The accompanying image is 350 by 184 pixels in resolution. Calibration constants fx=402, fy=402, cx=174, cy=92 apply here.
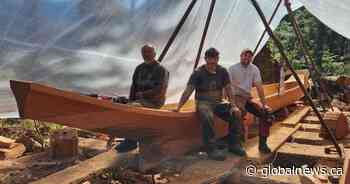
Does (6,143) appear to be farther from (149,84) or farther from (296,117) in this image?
(296,117)

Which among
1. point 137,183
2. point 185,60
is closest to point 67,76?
point 137,183

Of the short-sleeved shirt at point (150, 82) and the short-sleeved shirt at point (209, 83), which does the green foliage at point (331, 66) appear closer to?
the short-sleeved shirt at point (209, 83)

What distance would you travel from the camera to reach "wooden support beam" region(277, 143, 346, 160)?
4.93 m

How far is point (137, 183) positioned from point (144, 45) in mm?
1495

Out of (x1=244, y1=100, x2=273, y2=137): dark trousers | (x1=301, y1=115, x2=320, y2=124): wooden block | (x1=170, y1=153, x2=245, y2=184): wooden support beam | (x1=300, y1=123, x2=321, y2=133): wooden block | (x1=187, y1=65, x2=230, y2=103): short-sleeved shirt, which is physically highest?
(x1=187, y1=65, x2=230, y2=103): short-sleeved shirt

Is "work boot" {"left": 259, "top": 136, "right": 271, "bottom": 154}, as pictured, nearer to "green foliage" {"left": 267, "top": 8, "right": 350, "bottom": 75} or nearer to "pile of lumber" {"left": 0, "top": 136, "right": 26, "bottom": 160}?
"pile of lumber" {"left": 0, "top": 136, "right": 26, "bottom": 160}

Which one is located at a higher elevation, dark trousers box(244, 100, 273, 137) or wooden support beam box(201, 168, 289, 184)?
dark trousers box(244, 100, 273, 137)

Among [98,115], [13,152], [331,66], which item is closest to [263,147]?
[98,115]

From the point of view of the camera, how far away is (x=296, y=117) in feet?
24.2

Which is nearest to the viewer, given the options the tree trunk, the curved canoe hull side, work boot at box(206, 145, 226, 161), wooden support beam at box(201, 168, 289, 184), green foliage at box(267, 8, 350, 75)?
the curved canoe hull side

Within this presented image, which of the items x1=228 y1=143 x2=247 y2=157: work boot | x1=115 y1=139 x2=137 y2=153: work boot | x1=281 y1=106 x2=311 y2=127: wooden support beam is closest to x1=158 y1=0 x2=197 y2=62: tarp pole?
x1=115 y1=139 x2=137 y2=153: work boot

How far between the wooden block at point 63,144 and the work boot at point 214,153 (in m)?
1.65

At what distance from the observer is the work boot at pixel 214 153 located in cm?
435

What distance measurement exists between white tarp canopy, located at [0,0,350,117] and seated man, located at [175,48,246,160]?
0.67 meters
